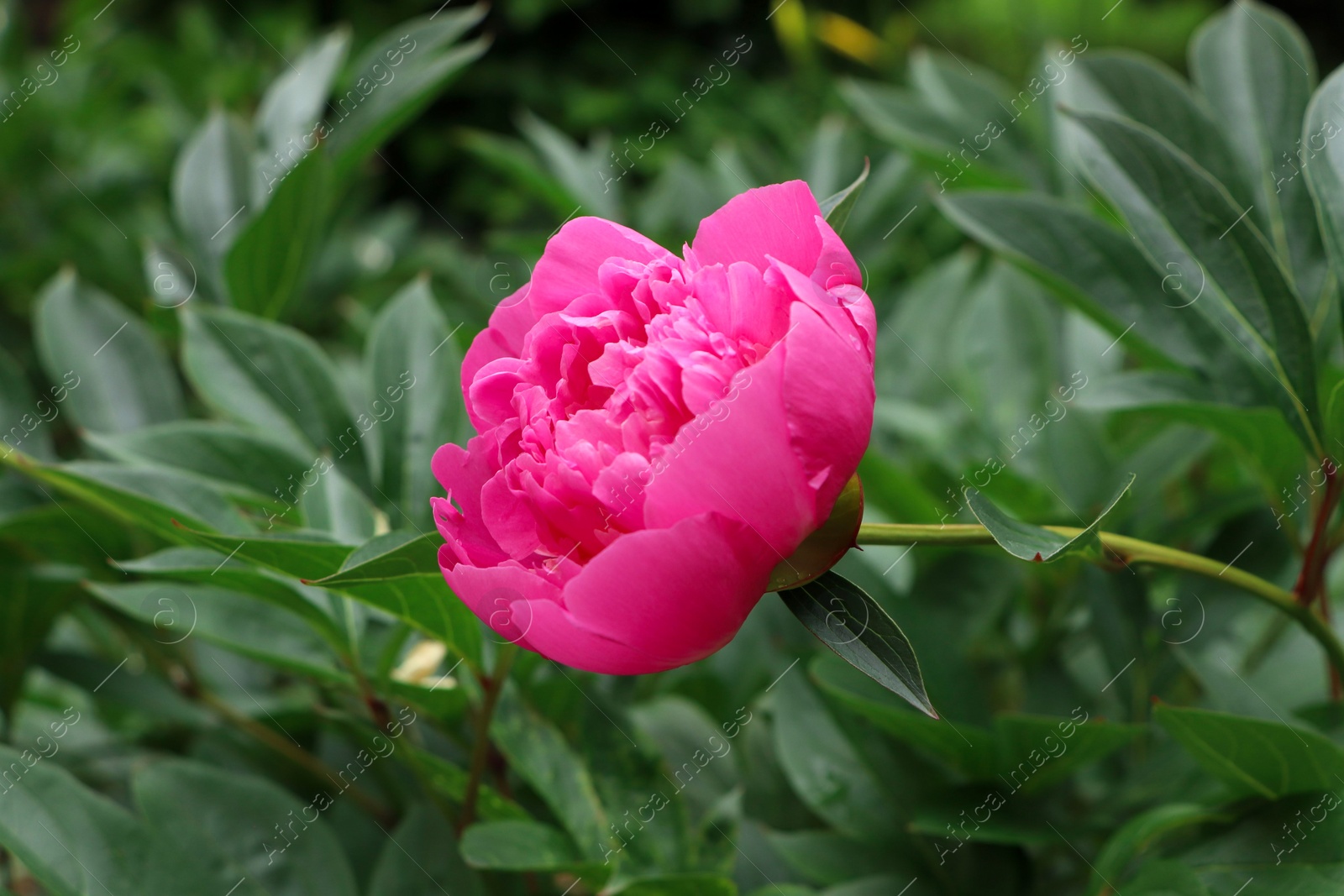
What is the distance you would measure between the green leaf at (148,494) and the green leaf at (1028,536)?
0.35 m

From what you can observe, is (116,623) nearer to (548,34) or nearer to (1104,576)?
(1104,576)

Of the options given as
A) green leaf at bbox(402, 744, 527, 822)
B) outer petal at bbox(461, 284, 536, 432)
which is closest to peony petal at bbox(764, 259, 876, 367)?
outer petal at bbox(461, 284, 536, 432)

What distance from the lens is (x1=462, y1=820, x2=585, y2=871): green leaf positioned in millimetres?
478

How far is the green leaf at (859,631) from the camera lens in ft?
1.10

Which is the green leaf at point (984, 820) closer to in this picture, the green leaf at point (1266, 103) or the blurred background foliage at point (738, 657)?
the blurred background foliage at point (738, 657)

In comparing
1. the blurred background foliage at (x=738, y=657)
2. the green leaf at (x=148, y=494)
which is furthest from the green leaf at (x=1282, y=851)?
the green leaf at (x=148, y=494)

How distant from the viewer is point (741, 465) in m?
0.32

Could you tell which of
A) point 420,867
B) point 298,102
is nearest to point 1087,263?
point 420,867

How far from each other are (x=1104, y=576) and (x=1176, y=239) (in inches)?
8.5

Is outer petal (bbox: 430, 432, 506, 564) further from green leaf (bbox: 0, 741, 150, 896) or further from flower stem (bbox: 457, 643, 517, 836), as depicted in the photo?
green leaf (bbox: 0, 741, 150, 896)

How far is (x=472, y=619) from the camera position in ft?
1.61

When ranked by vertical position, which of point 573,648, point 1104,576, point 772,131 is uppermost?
point 573,648

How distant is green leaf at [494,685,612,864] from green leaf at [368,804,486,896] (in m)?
0.06

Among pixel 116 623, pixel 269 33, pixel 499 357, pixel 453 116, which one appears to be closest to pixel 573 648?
pixel 499 357
